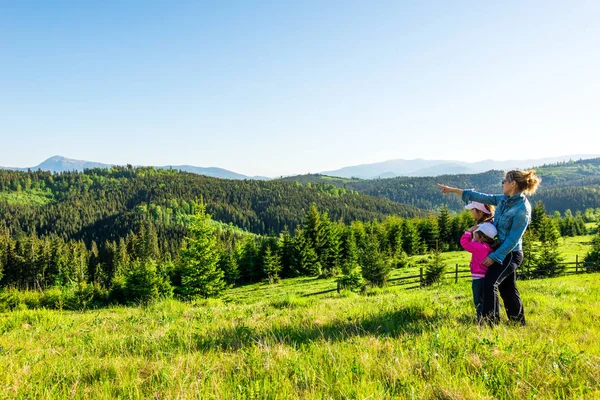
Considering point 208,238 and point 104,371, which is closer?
point 104,371

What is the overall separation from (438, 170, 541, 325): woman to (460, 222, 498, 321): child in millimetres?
126

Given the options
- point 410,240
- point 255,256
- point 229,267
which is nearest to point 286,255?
point 255,256

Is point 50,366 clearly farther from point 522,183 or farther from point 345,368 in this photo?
point 522,183

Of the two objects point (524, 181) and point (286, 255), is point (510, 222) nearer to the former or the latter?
point (524, 181)

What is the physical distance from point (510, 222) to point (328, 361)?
3243mm

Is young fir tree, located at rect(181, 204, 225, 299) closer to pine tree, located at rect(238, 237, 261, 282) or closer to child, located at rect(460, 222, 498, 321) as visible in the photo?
pine tree, located at rect(238, 237, 261, 282)

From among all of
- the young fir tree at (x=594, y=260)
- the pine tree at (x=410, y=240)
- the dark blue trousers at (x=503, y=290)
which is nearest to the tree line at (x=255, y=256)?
the pine tree at (x=410, y=240)

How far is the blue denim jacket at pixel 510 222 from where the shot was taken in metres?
4.04

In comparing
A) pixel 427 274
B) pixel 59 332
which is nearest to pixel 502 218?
pixel 59 332

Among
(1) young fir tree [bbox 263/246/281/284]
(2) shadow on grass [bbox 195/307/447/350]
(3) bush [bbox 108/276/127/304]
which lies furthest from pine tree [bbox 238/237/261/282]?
(2) shadow on grass [bbox 195/307/447/350]

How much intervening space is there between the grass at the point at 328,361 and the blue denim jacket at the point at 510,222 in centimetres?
100

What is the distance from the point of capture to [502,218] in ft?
14.1

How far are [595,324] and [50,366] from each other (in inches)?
253

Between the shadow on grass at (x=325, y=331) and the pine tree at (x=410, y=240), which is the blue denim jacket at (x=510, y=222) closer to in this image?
the shadow on grass at (x=325, y=331)
